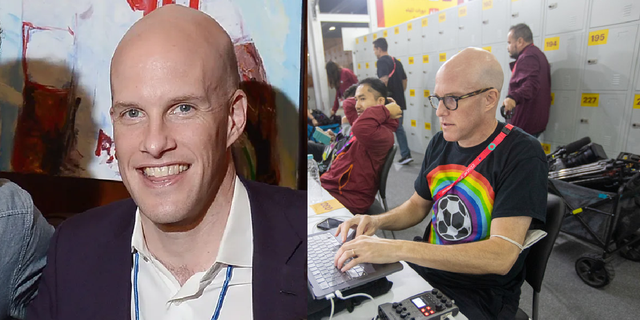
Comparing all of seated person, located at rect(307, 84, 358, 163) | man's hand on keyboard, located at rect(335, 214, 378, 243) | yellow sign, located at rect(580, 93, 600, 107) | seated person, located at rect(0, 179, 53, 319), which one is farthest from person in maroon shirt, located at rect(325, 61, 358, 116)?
yellow sign, located at rect(580, 93, 600, 107)

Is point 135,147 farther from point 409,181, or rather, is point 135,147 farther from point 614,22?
point 614,22

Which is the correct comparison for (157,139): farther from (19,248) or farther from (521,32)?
(521,32)

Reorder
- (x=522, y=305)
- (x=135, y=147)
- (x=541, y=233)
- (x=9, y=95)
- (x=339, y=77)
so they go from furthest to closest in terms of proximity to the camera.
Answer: (x=522, y=305) < (x=541, y=233) < (x=339, y=77) < (x=9, y=95) < (x=135, y=147)

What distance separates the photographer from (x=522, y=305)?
114 centimetres

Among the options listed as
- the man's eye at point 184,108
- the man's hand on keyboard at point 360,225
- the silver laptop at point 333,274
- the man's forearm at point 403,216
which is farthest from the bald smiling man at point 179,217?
the man's forearm at point 403,216

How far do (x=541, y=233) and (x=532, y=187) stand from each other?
0.56 ft

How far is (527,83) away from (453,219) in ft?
1.60

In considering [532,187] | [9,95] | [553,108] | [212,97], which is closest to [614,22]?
[553,108]

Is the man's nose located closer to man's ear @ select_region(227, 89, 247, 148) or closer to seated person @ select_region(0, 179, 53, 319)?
man's ear @ select_region(227, 89, 247, 148)

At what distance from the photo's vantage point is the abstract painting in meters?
0.45

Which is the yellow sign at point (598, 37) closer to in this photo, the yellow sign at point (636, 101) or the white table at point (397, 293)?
the yellow sign at point (636, 101)

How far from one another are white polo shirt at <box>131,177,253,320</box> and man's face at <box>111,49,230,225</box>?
103 millimetres

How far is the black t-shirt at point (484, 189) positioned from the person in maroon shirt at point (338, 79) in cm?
32

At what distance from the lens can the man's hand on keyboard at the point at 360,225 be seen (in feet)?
3.03
